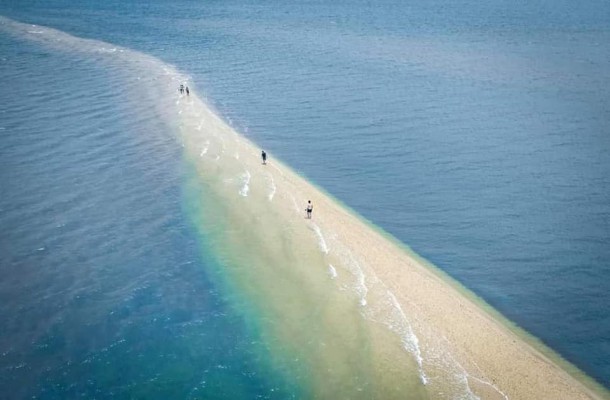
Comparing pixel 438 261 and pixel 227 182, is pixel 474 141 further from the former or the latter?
pixel 227 182

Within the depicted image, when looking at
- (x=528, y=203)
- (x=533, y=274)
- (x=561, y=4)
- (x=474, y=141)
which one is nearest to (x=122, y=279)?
(x=533, y=274)

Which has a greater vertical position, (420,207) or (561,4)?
(561,4)

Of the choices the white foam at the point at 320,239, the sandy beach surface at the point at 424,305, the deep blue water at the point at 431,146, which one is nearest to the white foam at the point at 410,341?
the sandy beach surface at the point at 424,305

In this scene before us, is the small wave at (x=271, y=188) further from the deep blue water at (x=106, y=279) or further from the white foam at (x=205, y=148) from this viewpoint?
the white foam at (x=205, y=148)

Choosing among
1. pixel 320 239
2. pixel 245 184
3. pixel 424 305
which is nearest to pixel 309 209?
pixel 320 239

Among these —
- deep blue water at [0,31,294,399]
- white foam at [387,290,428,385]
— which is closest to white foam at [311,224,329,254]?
white foam at [387,290,428,385]

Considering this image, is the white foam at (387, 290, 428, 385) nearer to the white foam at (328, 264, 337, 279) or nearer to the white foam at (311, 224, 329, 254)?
the white foam at (328, 264, 337, 279)
